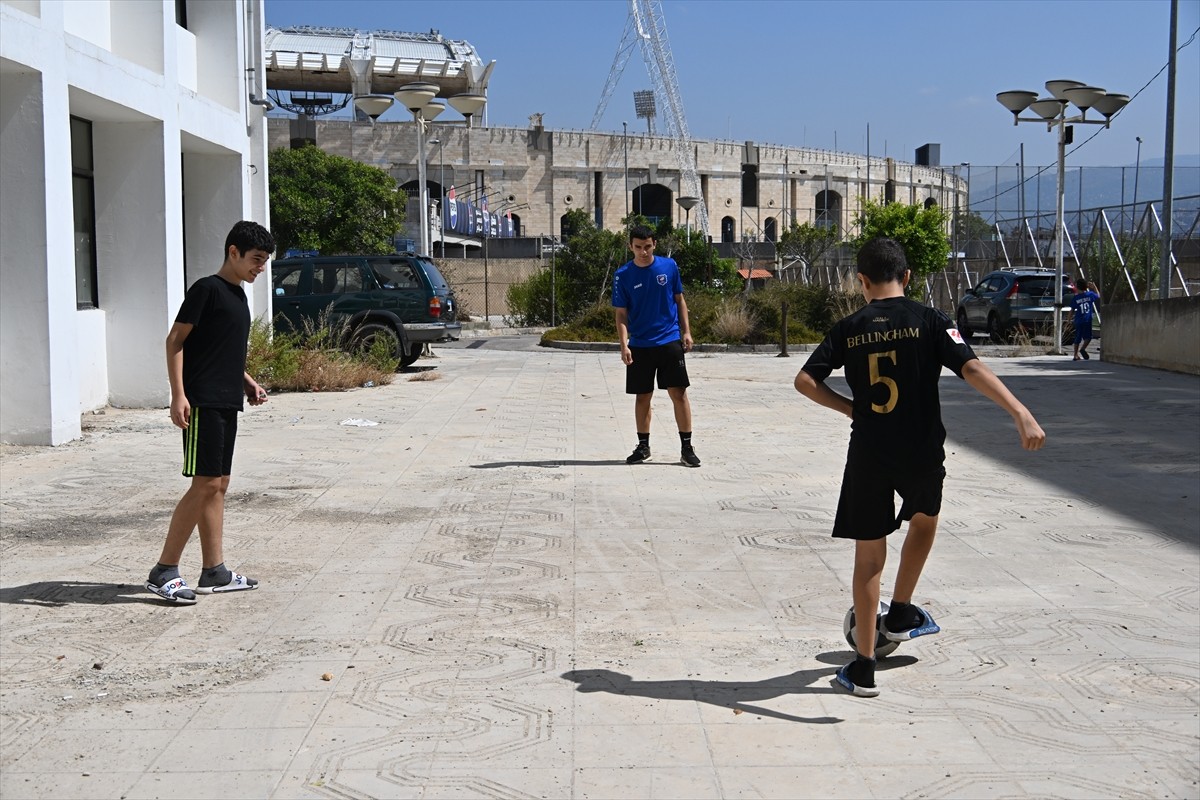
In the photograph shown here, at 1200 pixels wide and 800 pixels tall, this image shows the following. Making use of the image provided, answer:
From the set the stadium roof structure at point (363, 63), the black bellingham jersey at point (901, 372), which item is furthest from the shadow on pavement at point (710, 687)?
the stadium roof structure at point (363, 63)

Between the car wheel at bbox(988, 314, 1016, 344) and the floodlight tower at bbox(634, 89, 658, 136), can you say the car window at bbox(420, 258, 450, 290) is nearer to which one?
the car wheel at bbox(988, 314, 1016, 344)

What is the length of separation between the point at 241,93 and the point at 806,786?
14.9 meters

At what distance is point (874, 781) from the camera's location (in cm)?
390

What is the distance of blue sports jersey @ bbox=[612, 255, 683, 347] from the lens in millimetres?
10148

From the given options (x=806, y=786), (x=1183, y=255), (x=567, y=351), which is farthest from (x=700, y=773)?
Result: (x=1183, y=255)

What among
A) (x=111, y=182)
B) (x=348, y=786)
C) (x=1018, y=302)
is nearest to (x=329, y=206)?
(x=1018, y=302)

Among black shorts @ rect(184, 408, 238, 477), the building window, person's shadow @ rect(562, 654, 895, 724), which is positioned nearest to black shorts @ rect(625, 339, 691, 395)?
black shorts @ rect(184, 408, 238, 477)

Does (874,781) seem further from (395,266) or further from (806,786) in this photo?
(395,266)

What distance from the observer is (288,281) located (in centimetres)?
1988

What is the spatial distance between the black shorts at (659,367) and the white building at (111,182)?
509cm

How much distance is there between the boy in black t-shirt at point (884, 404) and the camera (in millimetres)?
4621

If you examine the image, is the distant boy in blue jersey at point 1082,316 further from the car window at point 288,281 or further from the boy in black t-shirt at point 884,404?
the boy in black t-shirt at point 884,404

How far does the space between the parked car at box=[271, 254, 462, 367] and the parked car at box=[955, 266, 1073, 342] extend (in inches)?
553

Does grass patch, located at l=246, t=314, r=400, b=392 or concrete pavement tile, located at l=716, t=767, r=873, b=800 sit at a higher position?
grass patch, located at l=246, t=314, r=400, b=392
